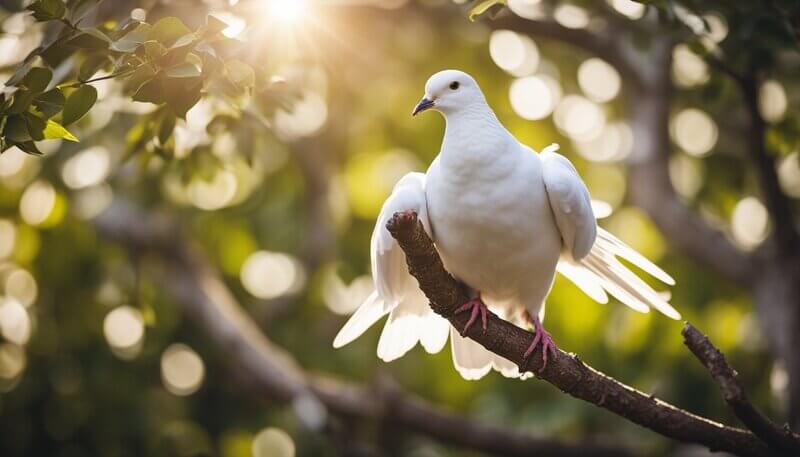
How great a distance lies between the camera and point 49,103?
11.0ft

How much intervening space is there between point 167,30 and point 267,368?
4779mm

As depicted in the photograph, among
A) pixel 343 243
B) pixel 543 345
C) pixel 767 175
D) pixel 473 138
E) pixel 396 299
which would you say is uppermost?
pixel 473 138

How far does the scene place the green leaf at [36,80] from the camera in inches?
132

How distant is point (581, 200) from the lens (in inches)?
162

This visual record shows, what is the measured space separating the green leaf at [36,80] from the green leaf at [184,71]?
0.46m

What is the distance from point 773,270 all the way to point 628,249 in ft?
8.69

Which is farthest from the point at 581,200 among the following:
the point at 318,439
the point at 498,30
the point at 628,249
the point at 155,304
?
the point at 155,304

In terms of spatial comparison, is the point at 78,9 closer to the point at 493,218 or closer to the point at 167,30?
the point at 167,30

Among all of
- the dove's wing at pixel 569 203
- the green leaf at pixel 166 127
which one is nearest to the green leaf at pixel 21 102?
the green leaf at pixel 166 127

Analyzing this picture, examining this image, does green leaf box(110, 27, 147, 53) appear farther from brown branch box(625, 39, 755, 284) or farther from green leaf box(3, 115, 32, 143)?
brown branch box(625, 39, 755, 284)

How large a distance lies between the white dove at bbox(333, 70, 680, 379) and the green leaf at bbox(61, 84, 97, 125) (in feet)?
4.38

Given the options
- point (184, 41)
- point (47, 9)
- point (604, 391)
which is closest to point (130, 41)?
point (184, 41)

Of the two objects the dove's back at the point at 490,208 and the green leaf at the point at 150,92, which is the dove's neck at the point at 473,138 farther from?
the green leaf at the point at 150,92

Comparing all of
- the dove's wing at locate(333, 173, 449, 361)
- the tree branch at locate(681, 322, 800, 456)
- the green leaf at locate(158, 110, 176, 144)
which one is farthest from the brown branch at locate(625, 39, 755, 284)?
the green leaf at locate(158, 110, 176, 144)
